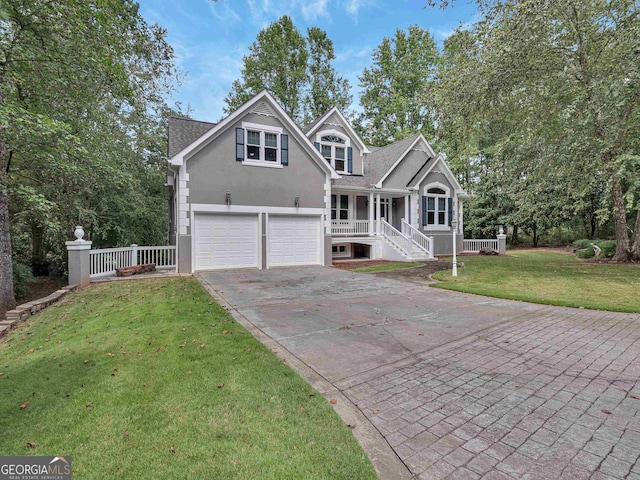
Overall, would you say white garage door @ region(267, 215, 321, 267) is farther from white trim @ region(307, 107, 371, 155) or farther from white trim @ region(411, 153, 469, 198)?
white trim @ region(411, 153, 469, 198)

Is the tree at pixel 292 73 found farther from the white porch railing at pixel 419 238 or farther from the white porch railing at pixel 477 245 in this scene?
the white porch railing at pixel 477 245

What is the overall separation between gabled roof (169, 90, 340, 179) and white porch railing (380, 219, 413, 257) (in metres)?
4.16

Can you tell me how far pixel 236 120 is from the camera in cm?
1281

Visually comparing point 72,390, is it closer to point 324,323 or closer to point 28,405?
point 28,405

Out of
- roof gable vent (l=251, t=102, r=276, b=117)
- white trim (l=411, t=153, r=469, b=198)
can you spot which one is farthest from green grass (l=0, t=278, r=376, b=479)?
white trim (l=411, t=153, r=469, b=198)

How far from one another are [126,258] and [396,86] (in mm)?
27406

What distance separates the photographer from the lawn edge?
2.15m

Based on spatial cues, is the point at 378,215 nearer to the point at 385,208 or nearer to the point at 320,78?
the point at 385,208

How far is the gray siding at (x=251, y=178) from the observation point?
485 inches

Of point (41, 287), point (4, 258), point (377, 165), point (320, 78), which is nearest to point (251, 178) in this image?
point (4, 258)

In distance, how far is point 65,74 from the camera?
823 cm

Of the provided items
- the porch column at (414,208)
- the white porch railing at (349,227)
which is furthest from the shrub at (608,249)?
the white porch railing at (349,227)

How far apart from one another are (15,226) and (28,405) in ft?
41.4

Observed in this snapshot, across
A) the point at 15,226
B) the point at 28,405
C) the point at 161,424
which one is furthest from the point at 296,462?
the point at 15,226
